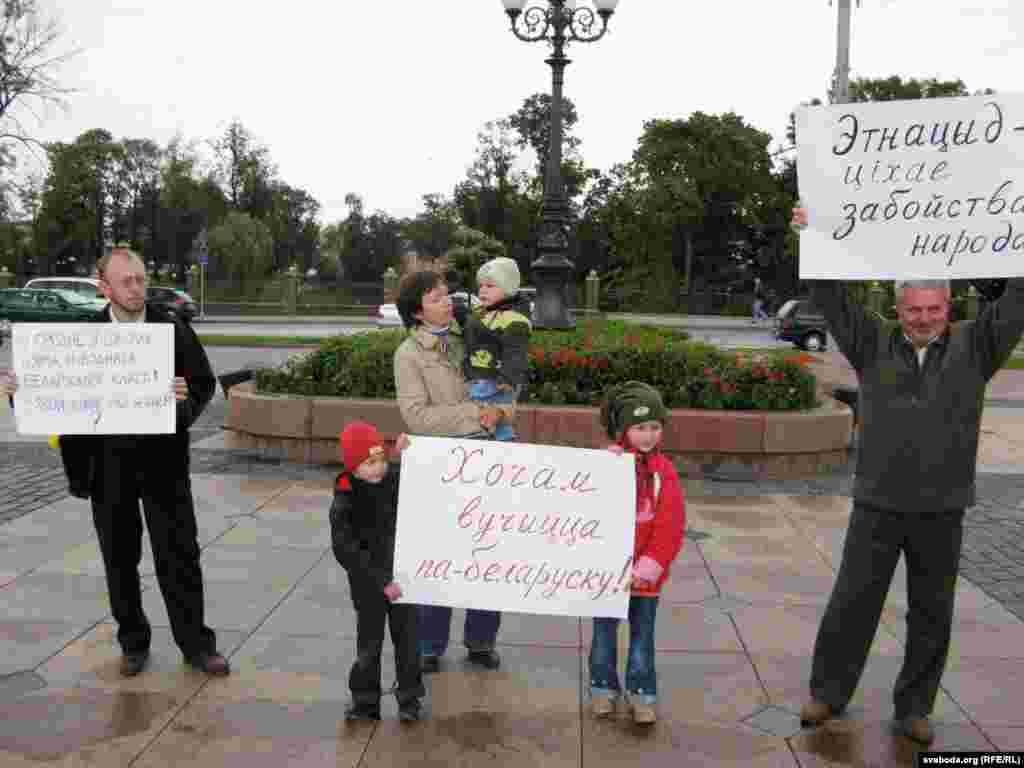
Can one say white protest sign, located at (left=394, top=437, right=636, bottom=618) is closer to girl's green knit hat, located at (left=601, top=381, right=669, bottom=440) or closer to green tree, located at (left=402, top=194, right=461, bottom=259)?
girl's green knit hat, located at (left=601, top=381, right=669, bottom=440)

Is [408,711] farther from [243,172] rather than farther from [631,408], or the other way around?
[243,172]

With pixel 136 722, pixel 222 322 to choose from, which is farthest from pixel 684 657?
pixel 222 322

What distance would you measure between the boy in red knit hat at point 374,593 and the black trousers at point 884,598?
1.66m

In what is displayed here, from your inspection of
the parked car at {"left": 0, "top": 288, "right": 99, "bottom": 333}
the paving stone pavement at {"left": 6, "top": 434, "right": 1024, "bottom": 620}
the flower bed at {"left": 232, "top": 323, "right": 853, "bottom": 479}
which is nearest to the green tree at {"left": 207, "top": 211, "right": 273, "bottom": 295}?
the parked car at {"left": 0, "top": 288, "right": 99, "bottom": 333}

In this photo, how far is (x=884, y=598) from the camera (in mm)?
4016

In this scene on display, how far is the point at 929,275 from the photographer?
3883mm

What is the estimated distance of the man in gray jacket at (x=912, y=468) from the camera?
3.81 meters

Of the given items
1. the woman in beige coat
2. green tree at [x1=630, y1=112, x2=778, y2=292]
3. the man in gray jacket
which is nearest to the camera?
the man in gray jacket

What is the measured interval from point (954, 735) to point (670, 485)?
150 centimetres

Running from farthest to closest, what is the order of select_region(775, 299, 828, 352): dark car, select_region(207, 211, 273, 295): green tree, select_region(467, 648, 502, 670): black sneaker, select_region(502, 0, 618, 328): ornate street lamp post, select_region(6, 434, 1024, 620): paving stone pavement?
select_region(207, 211, 273, 295): green tree, select_region(775, 299, 828, 352): dark car, select_region(502, 0, 618, 328): ornate street lamp post, select_region(6, 434, 1024, 620): paving stone pavement, select_region(467, 648, 502, 670): black sneaker

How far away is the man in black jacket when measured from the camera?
438 centimetres

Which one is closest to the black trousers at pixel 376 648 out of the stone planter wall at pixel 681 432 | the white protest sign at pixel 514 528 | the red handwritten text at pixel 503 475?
the white protest sign at pixel 514 528

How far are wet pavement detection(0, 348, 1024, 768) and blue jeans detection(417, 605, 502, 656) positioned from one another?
0.12 metres

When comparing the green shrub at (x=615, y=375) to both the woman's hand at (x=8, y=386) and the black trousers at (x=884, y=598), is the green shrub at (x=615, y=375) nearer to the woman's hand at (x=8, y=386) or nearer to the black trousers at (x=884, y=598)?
the woman's hand at (x=8, y=386)
